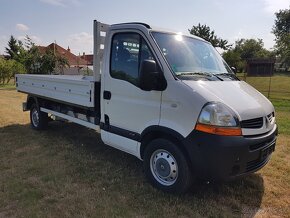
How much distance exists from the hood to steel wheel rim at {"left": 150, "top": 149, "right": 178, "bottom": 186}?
961 millimetres

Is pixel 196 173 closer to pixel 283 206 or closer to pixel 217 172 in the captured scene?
pixel 217 172

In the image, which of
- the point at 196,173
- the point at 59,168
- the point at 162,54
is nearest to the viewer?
the point at 196,173

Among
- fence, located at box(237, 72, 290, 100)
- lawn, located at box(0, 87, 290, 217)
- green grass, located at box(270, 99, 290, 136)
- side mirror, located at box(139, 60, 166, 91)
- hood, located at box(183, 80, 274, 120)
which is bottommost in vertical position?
lawn, located at box(0, 87, 290, 217)

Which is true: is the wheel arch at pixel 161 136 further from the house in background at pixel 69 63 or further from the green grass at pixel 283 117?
the house in background at pixel 69 63

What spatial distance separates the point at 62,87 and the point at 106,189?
2824 millimetres

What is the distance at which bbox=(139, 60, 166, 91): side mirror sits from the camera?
152 inches

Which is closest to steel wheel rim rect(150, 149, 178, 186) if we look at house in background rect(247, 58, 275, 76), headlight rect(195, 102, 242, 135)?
headlight rect(195, 102, 242, 135)

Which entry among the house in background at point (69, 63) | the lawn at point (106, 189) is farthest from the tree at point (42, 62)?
the lawn at point (106, 189)

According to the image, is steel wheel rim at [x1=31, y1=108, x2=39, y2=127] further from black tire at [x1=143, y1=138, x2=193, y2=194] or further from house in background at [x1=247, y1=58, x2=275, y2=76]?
house in background at [x1=247, y1=58, x2=275, y2=76]

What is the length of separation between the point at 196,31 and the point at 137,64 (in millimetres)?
33564

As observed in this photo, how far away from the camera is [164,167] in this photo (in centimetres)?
421

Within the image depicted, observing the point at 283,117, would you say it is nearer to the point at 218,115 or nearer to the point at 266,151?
the point at 266,151

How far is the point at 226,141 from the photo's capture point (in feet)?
11.7

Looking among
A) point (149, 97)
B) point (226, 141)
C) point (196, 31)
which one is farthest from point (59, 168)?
point (196, 31)
